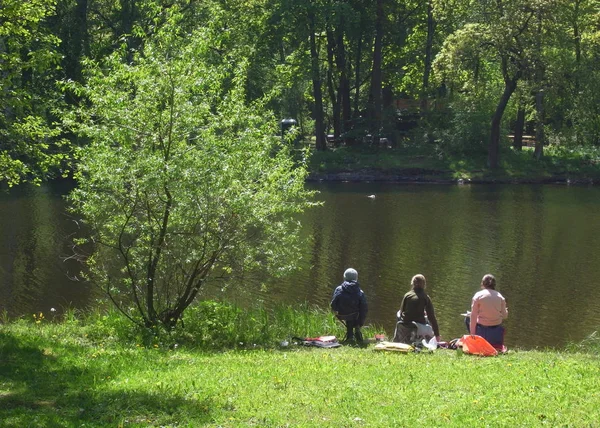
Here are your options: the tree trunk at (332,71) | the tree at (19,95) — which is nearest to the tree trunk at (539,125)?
the tree trunk at (332,71)

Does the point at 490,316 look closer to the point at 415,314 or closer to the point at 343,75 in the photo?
the point at 415,314

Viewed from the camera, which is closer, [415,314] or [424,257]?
[415,314]

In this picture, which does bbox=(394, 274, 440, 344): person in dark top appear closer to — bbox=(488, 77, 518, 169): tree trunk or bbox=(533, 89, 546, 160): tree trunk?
bbox=(533, 89, 546, 160): tree trunk

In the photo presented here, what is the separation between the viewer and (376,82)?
51.9 m

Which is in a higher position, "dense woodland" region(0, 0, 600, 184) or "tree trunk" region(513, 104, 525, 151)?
"dense woodland" region(0, 0, 600, 184)

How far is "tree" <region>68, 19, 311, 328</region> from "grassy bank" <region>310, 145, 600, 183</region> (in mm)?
34335

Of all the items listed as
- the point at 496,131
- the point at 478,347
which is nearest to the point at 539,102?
the point at 496,131

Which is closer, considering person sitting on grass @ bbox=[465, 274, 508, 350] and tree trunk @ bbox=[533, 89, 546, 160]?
person sitting on grass @ bbox=[465, 274, 508, 350]

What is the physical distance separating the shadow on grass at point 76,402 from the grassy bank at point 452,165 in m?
39.0

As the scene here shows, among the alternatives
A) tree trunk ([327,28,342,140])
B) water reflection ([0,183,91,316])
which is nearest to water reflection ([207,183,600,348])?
water reflection ([0,183,91,316])

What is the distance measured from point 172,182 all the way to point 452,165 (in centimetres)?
3710

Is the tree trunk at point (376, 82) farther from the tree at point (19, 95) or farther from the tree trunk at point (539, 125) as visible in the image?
the tree at point (19, 95)

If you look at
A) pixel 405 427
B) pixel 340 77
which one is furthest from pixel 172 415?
pixel 340 77

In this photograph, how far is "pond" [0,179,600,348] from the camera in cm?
1889
